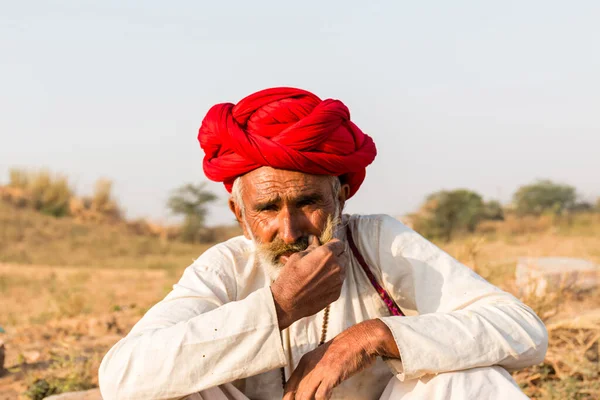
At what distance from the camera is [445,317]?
2.79 meters

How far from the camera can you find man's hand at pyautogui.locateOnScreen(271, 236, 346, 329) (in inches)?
105

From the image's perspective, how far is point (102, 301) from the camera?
1016 centimetres

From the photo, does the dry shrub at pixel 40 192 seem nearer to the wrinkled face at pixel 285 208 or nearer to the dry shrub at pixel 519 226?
the dry shrub at pixel 519 226

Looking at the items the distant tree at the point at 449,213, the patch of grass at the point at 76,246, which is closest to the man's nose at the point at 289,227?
the patch of grass at the point at 76,246

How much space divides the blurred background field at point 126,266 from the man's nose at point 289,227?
2.90ft

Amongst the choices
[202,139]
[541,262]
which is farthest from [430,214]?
[202,139]

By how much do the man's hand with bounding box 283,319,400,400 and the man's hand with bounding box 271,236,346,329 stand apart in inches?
7.0

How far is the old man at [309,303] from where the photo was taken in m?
2.62

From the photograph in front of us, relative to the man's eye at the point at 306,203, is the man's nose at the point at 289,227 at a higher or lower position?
lower

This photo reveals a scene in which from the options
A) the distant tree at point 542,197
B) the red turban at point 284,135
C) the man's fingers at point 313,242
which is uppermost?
the red turban at point 284,135

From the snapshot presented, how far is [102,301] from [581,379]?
7297mm

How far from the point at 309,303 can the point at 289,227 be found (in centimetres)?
46

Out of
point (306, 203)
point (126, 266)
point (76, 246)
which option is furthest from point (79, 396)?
point (76, 246)

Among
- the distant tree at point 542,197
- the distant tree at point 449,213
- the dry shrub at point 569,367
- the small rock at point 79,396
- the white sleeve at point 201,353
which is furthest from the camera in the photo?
the distant tree at point 542,197
